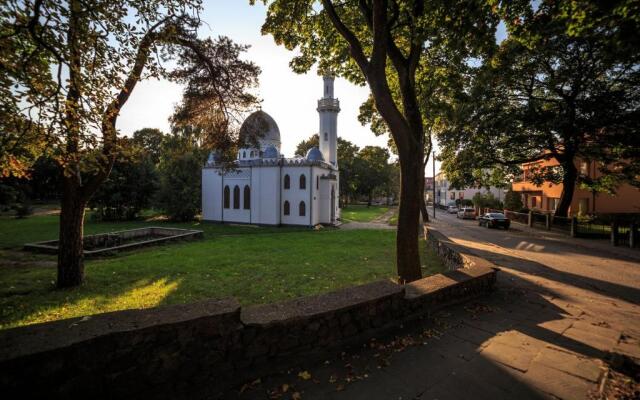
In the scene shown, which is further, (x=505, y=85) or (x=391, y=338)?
(x=505, y=85)

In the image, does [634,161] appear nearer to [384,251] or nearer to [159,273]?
[384,251]

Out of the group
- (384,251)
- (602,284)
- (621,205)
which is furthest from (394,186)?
(602,284)

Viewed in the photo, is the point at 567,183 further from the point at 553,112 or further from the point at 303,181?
the point at 303,181

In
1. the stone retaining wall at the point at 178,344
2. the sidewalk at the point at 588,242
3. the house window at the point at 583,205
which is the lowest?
the sidewalk at the point at 588,242

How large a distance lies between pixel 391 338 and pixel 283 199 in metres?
27.0

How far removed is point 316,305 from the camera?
4.10 metres

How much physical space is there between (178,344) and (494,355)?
4287 mm

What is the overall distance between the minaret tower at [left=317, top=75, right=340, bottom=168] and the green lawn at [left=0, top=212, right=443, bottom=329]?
21.0m

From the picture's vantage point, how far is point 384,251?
15516 mm

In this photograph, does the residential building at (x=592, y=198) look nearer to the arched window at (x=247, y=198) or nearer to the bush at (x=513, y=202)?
the bush at (x=513, y=202)

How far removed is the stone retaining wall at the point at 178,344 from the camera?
2504mm

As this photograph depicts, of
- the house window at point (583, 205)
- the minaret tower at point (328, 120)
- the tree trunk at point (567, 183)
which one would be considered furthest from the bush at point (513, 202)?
the minaret tower at point (328, 120)

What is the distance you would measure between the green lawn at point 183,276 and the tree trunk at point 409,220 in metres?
2.50

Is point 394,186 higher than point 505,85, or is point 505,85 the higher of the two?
point 505,85
